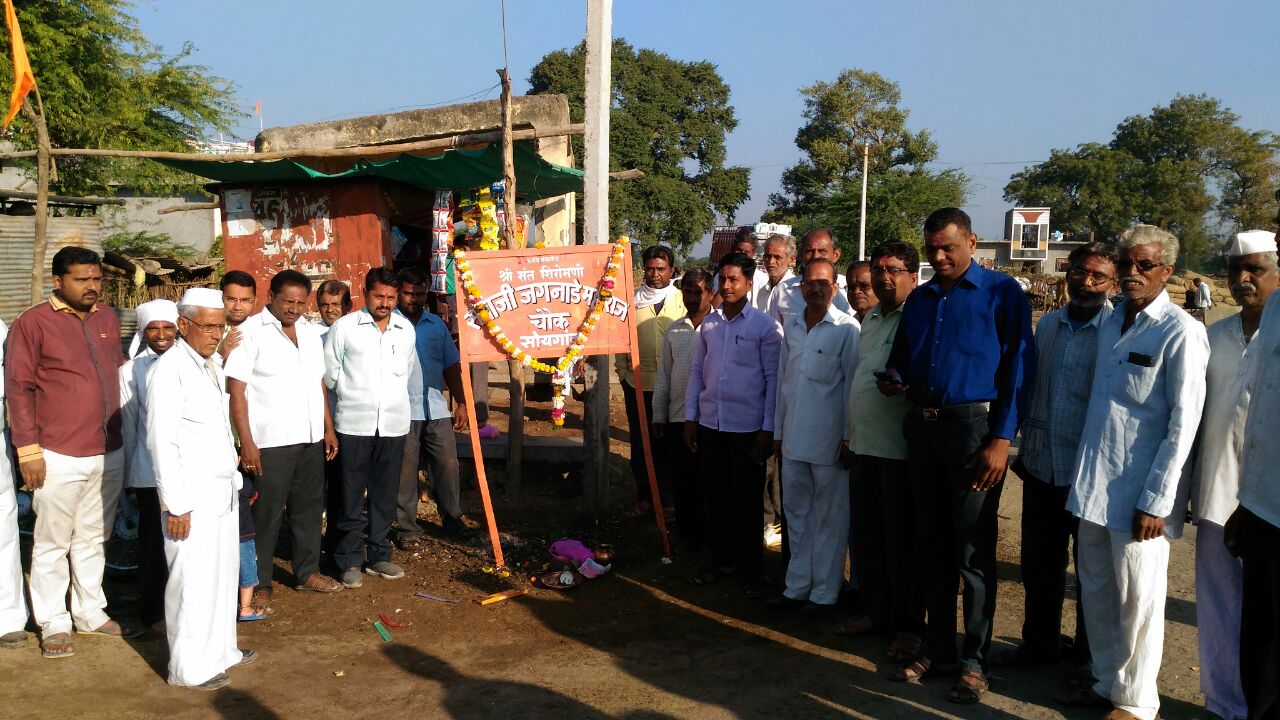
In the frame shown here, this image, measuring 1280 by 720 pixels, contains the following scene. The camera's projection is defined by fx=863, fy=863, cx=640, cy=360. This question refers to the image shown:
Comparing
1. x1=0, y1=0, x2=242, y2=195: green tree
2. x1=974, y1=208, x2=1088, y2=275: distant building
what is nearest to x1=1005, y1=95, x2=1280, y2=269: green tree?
x1=974, y1=208, x2=1088, y2=275: distant building

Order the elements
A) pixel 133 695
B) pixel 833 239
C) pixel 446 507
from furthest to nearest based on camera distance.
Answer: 1. pixel 446 507
2. pixel 833 239
3. pixel 133 695

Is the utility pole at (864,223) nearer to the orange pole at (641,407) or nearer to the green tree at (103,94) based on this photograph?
the green tree at (103,94)

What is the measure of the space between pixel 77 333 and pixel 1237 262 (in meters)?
5.31

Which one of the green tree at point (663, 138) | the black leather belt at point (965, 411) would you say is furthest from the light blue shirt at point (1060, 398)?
the green tree at point (663, 138)

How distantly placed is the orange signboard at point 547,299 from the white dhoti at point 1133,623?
9.86 feet

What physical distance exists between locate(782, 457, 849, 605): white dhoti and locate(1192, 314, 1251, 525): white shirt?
1.71m

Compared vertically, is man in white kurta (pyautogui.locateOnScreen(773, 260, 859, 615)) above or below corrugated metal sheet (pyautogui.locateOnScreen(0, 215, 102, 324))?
below

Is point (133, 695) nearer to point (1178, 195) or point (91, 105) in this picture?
point (91, 105)

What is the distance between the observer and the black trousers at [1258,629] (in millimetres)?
3010

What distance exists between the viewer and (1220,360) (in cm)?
345

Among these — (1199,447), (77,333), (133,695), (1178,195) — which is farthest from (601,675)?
(1178,195)

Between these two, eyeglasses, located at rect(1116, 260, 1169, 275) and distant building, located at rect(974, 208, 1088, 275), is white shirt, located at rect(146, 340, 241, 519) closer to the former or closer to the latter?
eyeglasses, located at rect(1116, 260, 1169, 275)

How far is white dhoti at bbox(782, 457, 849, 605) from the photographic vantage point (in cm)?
471

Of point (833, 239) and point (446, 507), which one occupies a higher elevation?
point (833, 239)
